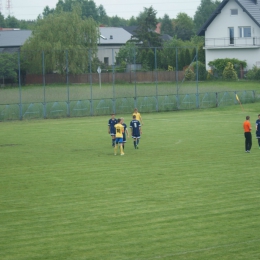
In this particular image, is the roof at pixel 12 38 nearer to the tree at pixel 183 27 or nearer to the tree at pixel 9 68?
the tree at pixel 9 68

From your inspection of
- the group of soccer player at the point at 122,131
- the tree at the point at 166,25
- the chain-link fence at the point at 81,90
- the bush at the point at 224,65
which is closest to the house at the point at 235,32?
the bush at the point at 224,65

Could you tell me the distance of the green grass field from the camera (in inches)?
546

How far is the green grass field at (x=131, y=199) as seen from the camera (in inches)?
546

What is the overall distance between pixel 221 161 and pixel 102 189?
7.21 m

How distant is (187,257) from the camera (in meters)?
13.0

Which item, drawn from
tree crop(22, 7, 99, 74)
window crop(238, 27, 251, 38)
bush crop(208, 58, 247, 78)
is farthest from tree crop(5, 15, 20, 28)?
bush crop(208, 58, 247, 78)

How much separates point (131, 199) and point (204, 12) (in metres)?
164

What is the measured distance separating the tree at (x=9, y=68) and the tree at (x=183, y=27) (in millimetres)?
100441

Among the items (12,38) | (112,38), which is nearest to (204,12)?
(112,38)

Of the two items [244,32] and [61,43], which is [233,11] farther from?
[61,43]

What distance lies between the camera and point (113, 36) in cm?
11356

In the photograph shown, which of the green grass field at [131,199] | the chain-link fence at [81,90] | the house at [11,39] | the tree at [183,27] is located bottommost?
the green grass field at [131,199]

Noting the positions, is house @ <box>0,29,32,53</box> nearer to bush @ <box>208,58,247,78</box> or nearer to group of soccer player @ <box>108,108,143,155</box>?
bush @ <box>208,58,247,78</box>

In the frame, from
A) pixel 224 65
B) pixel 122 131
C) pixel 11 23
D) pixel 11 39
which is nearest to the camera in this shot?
pixel 122 131
